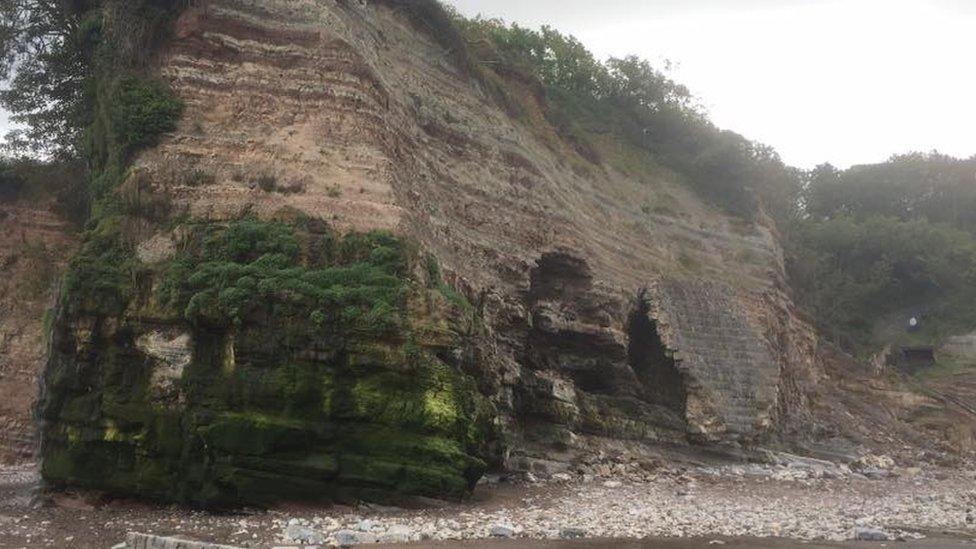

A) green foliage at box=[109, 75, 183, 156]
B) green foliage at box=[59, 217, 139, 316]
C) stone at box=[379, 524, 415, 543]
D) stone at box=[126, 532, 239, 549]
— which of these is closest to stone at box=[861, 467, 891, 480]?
stone at box=[379, 524, 415, 543]

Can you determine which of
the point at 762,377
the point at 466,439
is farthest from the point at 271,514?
the point at 762,377

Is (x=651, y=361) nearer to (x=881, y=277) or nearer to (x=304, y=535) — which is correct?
(x=304, y=535)

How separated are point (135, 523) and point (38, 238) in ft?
51.7

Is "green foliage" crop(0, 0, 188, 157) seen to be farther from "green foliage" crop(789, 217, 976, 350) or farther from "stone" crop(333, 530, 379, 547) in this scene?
"green foliage" crop(789, 217, 976, 350)

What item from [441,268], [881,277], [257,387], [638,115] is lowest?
[257,387]

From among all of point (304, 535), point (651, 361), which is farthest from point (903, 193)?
point (304, 535)

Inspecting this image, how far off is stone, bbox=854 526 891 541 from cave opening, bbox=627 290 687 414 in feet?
37.8

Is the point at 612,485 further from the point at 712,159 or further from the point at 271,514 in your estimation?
the point at 712,159

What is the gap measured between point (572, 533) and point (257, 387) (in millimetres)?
5701

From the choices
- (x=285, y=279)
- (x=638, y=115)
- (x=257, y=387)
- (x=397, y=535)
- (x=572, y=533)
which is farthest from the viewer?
(x=638, y=115)

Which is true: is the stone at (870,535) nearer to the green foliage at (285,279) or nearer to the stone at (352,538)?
the stone at (352,538)

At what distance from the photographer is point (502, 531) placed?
1334 centimetres

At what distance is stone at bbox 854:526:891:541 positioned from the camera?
14.6 m

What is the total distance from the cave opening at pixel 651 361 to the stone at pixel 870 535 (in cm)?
1153
